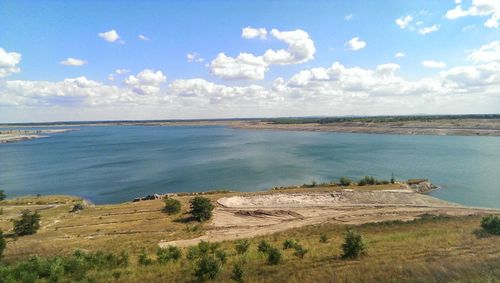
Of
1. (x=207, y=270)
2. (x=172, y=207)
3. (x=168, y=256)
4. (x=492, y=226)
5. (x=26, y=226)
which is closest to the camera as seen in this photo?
(x=207, y=270)

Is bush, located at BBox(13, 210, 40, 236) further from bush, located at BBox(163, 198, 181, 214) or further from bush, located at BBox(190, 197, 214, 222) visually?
bush, located at BBox(190, 197, 214, 222)

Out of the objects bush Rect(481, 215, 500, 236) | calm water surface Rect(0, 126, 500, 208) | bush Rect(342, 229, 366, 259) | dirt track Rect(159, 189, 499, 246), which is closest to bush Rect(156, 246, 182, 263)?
dirt track Rect(159, 189, 499, 246)

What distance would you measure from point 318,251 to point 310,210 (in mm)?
20647

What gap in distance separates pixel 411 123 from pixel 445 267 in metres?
190

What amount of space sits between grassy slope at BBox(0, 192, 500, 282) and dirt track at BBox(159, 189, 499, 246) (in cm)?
315

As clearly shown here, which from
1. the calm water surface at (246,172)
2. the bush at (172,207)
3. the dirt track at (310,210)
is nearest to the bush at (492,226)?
the dirt track at (310,210)

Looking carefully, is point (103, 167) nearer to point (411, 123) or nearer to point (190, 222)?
point (190, 222)

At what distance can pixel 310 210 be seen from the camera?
39.1 m

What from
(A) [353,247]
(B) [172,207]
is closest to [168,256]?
(A) [353,247]

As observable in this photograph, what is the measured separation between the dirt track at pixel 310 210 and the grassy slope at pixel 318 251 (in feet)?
10.3

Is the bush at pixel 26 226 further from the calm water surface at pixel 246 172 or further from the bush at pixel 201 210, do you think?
the calm water surface at pixel 246 172

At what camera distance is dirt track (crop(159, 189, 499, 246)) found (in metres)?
33.2

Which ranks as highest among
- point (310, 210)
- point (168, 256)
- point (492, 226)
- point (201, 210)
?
point (492, 226)

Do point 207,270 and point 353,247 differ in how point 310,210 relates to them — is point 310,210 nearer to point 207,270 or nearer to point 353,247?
point 353,247
